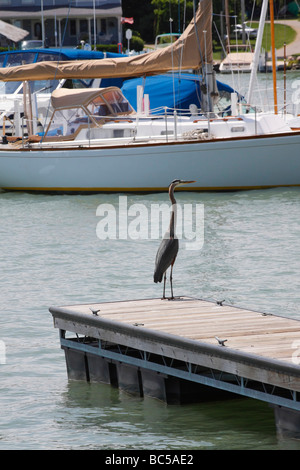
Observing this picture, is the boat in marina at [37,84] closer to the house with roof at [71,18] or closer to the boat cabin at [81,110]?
the boat cabin at [81,110]

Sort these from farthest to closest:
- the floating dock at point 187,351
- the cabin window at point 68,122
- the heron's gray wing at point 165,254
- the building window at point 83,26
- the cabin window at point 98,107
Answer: the building window at point 83,26, the cabin window at point 68,122, the cabin window at point 98,107, the heron's gray wing at point 165,254, the floating dock at point 187,351

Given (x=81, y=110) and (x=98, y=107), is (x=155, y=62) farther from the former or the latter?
(x=81, y=110)

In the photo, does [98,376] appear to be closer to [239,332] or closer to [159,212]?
[239,332]

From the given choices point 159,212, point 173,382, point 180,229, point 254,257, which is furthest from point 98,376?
point 159,212

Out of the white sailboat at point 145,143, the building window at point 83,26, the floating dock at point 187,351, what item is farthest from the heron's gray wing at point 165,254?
the building window at point 83,26

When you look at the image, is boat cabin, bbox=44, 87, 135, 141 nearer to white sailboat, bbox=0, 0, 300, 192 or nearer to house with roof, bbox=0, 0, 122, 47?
white sailboat, bbox=0, 0, 300, 192

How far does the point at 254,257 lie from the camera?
1533 cm

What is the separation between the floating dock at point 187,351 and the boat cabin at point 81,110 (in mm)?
12131

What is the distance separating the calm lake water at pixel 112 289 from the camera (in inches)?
318

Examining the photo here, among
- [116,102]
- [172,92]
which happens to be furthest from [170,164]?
[172,92]

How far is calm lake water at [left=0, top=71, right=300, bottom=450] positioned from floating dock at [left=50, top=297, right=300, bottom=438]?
181mm

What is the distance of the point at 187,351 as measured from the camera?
789 centimetres

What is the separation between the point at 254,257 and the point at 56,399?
6.93 m

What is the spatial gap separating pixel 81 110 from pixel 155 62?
6.91ft
